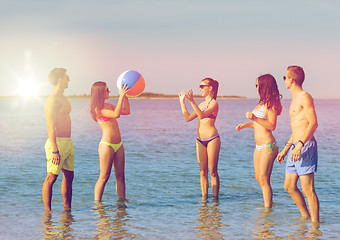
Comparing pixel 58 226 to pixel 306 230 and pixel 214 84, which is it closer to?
pixel 214 84

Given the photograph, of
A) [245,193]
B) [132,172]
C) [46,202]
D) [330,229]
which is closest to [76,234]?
[46,202]

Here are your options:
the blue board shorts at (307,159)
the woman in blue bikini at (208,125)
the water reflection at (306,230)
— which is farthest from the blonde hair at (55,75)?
the water reflection at (306,230)

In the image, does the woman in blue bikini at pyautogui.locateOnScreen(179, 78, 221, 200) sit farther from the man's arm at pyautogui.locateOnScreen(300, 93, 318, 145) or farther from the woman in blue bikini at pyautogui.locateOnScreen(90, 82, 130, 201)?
the man's arm at pyautogui.locateOnScreen(300, 93, 318, 145)

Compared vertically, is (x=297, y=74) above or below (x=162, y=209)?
above

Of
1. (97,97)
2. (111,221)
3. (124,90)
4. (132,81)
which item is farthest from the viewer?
(132,81)

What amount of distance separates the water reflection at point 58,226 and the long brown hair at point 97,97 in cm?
187

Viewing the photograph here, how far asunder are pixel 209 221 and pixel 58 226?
8.39ft

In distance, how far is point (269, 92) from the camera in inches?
343

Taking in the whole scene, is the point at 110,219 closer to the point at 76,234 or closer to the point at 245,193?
the point at 76,234

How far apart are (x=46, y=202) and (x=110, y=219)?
46.8 inches

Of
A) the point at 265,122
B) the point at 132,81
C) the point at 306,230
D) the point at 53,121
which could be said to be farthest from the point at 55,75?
the point at 306,230

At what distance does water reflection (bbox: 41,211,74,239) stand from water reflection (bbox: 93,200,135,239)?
18.2 inches

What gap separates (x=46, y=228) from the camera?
8.64 meters

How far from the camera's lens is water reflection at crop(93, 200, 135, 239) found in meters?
8.30
